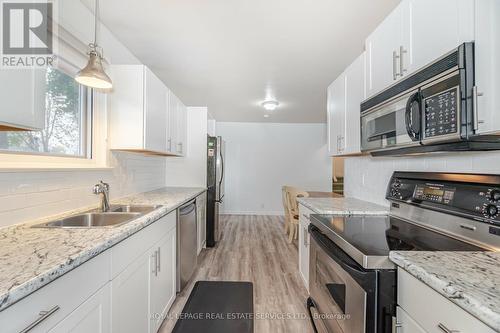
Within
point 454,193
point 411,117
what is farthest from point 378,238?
point 411,117

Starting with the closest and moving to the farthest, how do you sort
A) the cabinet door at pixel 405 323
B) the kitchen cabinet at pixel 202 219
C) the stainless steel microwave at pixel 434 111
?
1. the cabinet door at pixel 405 323
2. the stainless steel microwave at pixel 434 111
3. the kitchen cabinet at pixel 202 219

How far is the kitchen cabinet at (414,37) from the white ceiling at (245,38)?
1.86ft

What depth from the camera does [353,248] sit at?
1.08 meters

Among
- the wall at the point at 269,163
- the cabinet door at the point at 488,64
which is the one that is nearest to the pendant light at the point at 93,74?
the cabinet door at the point at 488,64

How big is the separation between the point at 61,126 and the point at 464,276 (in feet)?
7.69

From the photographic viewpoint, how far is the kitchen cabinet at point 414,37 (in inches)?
38.8

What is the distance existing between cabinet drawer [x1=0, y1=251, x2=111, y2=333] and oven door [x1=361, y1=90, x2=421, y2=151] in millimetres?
1551

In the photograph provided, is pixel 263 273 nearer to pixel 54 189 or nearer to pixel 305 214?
pixel 305 214

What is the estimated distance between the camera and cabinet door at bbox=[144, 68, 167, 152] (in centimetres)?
216

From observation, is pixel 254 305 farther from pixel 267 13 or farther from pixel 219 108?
pixel 219 108

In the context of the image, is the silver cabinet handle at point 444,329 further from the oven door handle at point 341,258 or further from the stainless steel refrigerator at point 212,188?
the stainless steel refrigerator at point 212,188

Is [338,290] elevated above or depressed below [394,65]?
below

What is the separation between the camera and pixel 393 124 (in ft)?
Answer: 4.58

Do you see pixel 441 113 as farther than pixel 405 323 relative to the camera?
Yes
